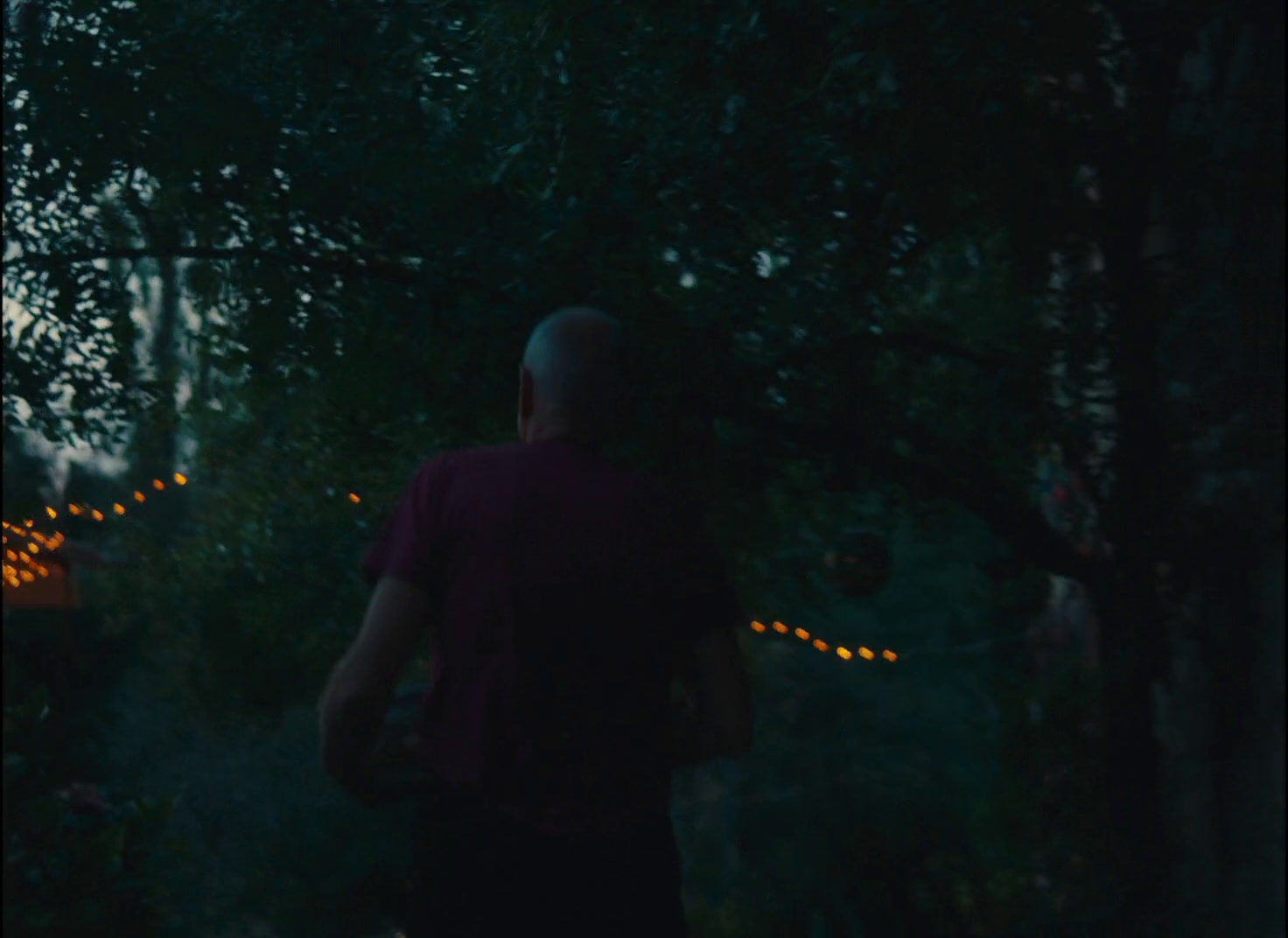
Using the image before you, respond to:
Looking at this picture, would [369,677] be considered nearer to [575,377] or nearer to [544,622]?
[544,622]

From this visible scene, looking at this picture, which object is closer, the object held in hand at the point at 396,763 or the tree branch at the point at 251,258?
the object held in hand at the point at 396,763

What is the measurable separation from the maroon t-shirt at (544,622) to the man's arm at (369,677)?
1.5 inches

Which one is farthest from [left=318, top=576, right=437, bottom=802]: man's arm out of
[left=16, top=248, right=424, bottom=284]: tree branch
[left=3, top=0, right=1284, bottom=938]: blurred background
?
[left=16, top=248, right=424, bottom=284]: tree branch

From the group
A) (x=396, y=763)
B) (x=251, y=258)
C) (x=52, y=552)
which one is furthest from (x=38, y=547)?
(x=396, y=763)

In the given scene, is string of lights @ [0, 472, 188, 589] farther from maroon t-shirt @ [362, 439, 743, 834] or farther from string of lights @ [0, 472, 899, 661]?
maroon t-shirt @ [362, 439, 743, 834]

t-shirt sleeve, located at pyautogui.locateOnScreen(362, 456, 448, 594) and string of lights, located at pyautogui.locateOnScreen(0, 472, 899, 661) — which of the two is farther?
string of lights, located at pyautogui.locateOnScreen(0, 472, 899, 661)

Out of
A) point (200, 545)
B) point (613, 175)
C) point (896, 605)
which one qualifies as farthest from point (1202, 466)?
point (896, 605)

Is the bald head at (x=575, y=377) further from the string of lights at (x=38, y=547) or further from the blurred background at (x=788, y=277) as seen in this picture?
the string of lights at (x=38, y=547)

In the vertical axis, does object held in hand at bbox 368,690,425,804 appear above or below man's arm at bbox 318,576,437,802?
below

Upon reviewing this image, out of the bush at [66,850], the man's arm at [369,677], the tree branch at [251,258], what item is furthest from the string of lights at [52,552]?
the man's arm at [369,677]

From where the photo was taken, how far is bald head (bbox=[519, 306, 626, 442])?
324cm

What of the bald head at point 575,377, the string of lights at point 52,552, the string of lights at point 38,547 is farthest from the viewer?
the string of lights at point 38,547

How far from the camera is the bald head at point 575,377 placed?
10.6ft

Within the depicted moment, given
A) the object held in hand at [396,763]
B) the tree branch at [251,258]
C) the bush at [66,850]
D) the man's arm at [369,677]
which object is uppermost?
the tree branch at [251,258]
